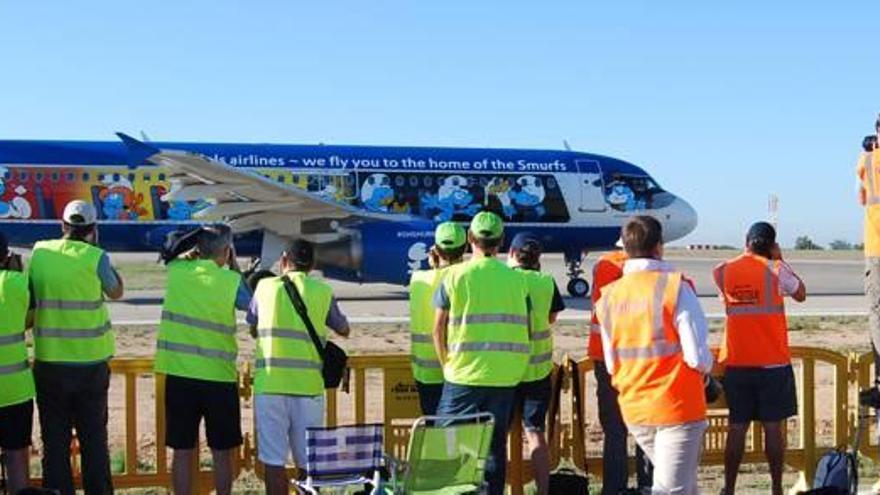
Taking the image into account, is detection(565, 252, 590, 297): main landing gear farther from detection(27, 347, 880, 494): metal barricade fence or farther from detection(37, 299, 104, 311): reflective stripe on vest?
detection(37, 299, 104, 311): reflective stripe on vest

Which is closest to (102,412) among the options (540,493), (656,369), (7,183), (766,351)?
(540,493)

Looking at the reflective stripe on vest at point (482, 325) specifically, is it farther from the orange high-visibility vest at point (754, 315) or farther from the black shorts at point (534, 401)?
the orange high-visibility vest at point (754, 315)

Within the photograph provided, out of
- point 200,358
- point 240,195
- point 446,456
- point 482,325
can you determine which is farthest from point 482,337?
point 240,195

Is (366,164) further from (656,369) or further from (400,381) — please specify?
(656,369)

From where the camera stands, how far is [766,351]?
6.91m

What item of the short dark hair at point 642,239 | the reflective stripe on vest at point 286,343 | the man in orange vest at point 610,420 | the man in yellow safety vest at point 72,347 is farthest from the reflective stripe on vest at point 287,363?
the short dark hair at point 642,239

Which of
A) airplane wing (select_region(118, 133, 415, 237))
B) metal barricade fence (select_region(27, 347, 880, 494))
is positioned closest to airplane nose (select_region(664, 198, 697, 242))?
airplane wing (select_region(118, 133, 415, 237))

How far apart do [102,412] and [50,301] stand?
72 centimetres

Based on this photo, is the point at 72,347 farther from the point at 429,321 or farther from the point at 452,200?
the point at 452,200

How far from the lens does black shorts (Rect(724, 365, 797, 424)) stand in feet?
22.7

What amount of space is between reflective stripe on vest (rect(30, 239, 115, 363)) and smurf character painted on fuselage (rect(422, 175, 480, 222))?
17612 mm

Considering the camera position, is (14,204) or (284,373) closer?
(284,373)

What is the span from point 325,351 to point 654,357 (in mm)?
2095

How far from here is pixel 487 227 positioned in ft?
20.6
